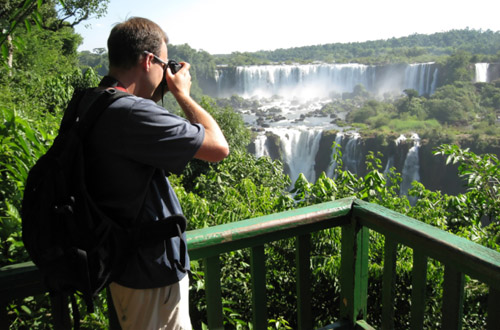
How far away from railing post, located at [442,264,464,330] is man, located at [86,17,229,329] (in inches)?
27.7

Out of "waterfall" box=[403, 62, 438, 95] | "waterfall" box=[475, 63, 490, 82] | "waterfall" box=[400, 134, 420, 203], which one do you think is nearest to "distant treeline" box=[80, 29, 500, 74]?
"waterfall" box=[403, 62, 438, 95]

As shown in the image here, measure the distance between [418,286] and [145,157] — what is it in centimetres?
89

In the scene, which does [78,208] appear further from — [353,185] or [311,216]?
[353,185]

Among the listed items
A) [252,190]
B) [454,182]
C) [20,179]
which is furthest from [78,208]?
[454,182]

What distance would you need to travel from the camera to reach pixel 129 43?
3.76ft

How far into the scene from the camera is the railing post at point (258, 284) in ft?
4.66

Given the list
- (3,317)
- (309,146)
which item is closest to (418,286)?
(3,317)

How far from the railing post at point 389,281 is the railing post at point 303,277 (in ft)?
0.84

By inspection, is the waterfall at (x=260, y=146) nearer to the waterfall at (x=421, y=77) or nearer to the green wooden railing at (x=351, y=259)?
the waterfall at (x=421, y=77)

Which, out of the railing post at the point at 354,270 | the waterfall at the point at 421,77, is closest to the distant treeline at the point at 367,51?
the waterfall at the point at 421,77

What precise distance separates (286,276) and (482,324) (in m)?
1.60

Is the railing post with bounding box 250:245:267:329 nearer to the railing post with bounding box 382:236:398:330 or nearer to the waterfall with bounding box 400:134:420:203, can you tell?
the railing post with bounding box 382:236:398:330

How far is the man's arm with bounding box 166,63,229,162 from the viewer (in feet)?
3.79

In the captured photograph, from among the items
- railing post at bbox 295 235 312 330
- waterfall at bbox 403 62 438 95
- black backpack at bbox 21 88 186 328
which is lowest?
waterfall at bbox 403 62 438 95
